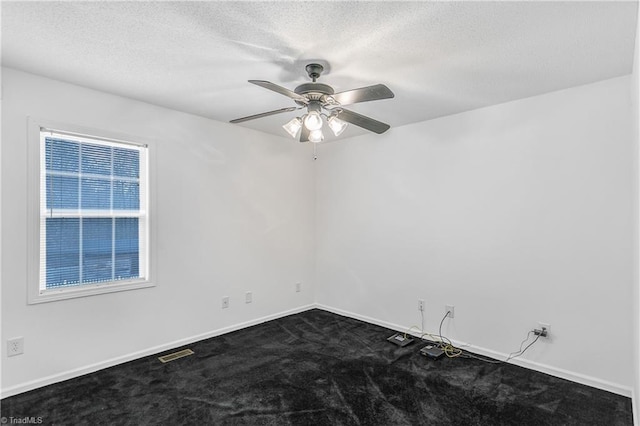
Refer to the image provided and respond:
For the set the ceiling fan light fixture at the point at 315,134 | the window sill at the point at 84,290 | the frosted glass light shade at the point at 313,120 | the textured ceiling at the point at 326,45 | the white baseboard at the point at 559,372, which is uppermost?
the textured ceiling at the point at 326,45

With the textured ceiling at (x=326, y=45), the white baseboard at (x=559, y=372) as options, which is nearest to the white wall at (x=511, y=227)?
the white baseboard at (x=559, y=372)

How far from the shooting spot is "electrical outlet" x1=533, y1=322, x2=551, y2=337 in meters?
2.85

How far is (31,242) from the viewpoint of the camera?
8.40 feet

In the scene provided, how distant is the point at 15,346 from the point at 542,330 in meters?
4.20

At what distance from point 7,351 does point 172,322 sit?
1238 mm

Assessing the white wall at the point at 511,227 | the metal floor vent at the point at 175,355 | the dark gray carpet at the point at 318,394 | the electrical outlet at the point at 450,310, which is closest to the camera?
the dark gray carpet at the point at 318,394

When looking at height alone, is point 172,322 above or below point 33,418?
above

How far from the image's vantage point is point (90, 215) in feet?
9.51

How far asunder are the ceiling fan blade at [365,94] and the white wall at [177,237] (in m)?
2.04

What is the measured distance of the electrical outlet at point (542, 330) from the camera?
285 centimetres

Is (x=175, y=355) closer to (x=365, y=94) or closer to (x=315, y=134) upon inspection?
(x=315, y=134)

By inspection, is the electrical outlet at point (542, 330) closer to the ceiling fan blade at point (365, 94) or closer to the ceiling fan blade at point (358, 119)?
the ceiling fan blade at point (358, 119)

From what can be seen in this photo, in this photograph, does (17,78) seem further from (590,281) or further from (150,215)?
(590,281)

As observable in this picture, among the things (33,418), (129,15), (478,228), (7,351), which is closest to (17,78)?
(129,15)
